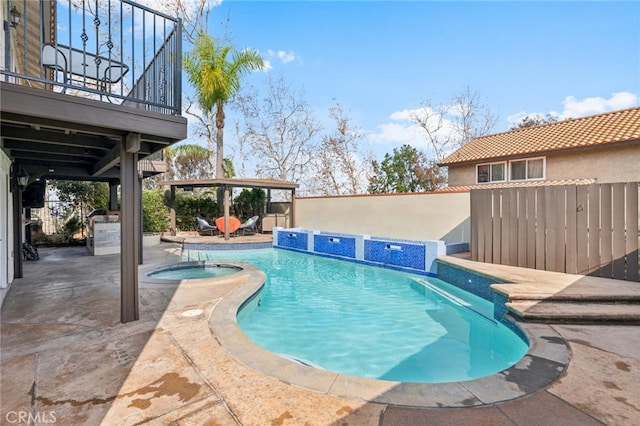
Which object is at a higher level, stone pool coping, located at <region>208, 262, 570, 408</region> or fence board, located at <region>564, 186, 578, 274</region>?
fence board, located at <region>564, 186, 578, 274</region>

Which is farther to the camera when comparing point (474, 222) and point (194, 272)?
point (194, 272)

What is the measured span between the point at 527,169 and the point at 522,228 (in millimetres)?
7915

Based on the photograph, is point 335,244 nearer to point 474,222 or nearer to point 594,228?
point 474,222

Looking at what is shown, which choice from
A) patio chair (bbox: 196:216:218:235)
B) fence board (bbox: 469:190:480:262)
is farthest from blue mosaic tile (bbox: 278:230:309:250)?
fence board (bbox: 469:190:480:262)

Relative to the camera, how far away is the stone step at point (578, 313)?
4.51m

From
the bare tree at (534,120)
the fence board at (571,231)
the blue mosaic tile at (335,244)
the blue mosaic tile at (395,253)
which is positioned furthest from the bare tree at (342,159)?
the fence board at (571,231)

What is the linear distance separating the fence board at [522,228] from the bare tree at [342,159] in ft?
58.9

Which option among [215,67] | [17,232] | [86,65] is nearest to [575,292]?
[86,65]

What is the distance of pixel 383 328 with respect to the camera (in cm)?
557

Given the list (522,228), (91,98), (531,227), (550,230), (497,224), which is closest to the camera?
(91,98)

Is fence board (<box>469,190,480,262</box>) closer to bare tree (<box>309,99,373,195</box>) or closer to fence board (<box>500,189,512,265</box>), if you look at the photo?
fence board (<box>500,189,512,265</box>)

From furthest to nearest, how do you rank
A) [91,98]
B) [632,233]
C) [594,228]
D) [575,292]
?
[594,228] → [632,233] → [575,292] → [91,98]

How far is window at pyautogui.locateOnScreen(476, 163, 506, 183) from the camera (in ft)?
47.9

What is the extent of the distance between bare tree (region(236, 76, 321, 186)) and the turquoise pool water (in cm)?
1797
